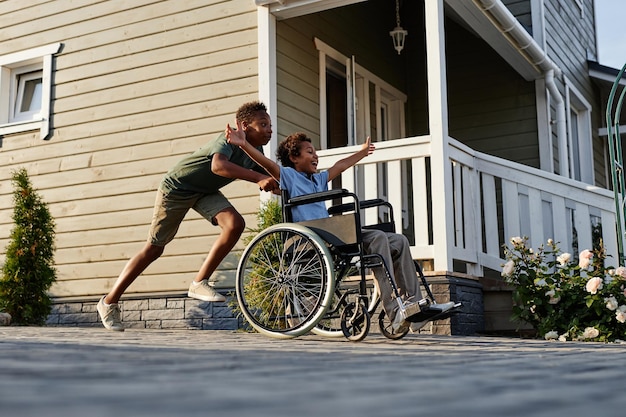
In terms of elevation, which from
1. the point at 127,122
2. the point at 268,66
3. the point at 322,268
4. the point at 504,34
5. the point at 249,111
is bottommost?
the point at 322,268

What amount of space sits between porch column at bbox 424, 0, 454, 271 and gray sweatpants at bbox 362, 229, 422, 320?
1.73 meters

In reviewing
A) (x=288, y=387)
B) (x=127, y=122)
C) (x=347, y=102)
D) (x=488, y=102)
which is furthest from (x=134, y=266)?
(x=488, y=102)

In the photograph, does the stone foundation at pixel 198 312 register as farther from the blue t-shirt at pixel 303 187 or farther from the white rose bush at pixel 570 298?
the blue t-shirt at pixel 303 187

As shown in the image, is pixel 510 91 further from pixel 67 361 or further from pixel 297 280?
pixel 67 361

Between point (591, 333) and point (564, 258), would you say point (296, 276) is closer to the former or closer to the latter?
point (591, 333)

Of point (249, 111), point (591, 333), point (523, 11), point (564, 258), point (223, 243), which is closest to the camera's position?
point (249, 111)

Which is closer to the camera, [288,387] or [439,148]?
[288,387]

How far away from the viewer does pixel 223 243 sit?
428 centimetres

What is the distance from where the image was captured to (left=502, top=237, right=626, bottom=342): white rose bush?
14.9 ft

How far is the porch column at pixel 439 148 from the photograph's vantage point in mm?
5160

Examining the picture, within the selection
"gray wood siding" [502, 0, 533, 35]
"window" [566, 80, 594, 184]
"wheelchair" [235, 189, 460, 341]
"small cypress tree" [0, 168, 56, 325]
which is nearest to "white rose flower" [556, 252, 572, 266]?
"wheelchair" [235, 189, 460, 341]

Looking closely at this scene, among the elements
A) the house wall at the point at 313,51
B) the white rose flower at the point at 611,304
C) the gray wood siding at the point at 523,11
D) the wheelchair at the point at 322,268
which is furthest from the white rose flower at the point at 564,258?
the gray wood siding at the point at 523,11

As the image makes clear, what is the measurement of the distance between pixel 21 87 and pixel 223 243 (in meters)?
4.29

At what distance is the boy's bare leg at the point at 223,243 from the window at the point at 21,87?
369cm
